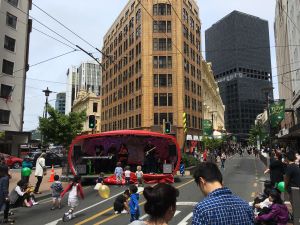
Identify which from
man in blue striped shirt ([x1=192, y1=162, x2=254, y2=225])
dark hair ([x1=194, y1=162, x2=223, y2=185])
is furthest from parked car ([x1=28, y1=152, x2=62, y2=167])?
man in blue striped shirt ([x1=192, y1=162, x2=254, y2=225])

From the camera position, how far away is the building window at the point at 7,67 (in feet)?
149

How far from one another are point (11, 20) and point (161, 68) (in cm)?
2606

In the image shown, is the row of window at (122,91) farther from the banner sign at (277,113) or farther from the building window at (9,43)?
the banner sign at (277,113)

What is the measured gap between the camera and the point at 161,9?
210 ft

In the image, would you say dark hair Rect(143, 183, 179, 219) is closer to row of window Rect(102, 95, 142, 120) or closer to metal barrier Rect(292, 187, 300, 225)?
metal barrier Rect(292, 187, 300, 225)

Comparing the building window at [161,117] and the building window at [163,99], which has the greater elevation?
the building window at [163,99]

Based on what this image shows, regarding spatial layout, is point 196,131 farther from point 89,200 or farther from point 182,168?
point 89,200

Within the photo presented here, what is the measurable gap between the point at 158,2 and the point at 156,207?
63915 mm

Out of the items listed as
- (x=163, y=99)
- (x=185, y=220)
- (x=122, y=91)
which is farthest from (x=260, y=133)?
(x=185, y=220)

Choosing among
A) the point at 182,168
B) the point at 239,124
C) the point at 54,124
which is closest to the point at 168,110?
the point at 54,124

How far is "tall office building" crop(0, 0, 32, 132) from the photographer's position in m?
45.2

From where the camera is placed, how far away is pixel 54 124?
34.8 metres

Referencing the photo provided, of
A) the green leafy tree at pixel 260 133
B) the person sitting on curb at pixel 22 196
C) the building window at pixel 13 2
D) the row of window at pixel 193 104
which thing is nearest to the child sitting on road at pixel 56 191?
the person sitting on curb at pixel 22 196

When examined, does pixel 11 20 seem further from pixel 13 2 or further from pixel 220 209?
pixel 220 209
